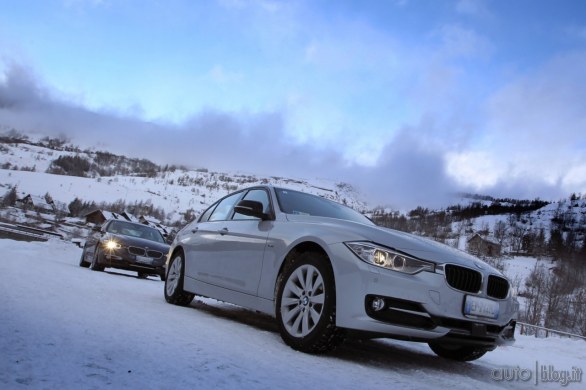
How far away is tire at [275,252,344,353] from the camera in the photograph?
3953 millimetres

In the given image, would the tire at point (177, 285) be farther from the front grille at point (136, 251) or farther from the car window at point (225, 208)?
the front grille at point (136, 251)

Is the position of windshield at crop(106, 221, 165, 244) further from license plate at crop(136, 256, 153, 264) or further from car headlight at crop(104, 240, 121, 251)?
license plate at crop(136, 256, 153, 264)

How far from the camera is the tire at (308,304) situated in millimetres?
3953

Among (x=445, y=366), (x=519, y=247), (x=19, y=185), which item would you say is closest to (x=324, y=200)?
(x=445, y=366)

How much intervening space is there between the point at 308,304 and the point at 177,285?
125 inches

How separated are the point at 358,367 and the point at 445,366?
135cm

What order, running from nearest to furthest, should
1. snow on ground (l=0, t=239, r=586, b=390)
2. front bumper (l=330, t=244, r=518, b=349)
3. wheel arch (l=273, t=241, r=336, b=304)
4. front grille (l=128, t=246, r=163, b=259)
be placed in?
snow on ground (l=0, t=239, r=586, b=390)
front bumper (l=330, t=244, r=518, b=349)
wheel arch (l=273, t=241, r=336, b=304)
front grille (l=128, t=246, r=163, b=259)

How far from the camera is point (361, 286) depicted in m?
3.85

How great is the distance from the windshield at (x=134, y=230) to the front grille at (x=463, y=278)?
459 inches

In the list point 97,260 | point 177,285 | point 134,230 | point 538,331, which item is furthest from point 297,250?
point 538,331

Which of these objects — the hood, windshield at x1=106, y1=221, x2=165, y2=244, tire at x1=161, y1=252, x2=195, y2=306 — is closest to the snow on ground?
tire at x1=161, y1=252, x2=195, y2=306

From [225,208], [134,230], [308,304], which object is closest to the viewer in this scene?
[308,304]

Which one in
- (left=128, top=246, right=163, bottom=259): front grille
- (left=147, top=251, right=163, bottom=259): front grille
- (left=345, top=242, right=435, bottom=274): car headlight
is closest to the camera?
(left=345, top=242, right=435, bottom=274): car headlight

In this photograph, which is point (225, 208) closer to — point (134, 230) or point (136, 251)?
point (136, 251)
